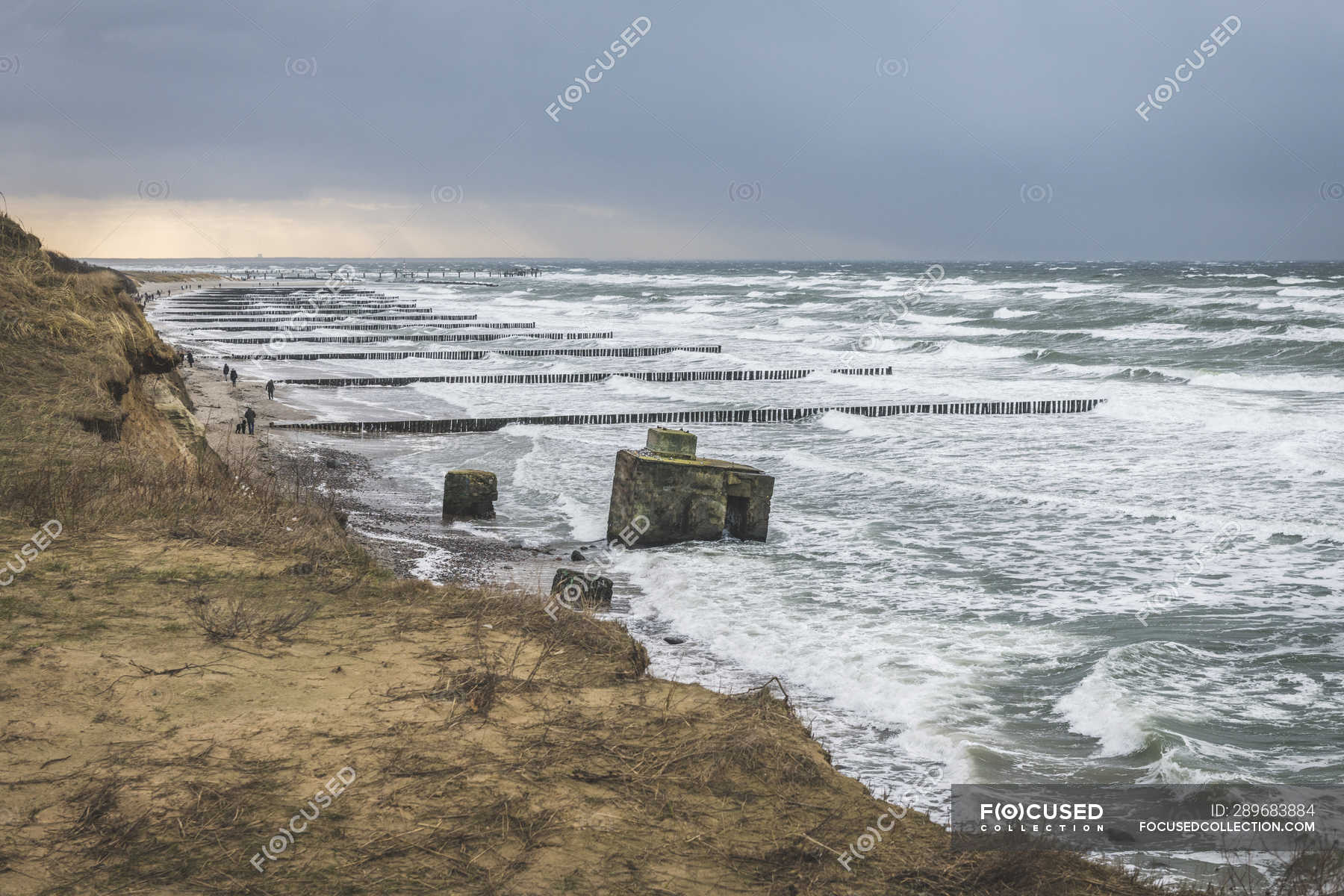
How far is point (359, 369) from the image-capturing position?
1591 inches

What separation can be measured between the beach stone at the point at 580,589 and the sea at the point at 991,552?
1.85ft

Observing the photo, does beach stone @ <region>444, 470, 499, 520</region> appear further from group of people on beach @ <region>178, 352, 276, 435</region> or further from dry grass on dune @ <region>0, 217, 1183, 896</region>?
dry grass on dune @ <region>0, 217, 1183, 896</region>

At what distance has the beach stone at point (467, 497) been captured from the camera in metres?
15.8

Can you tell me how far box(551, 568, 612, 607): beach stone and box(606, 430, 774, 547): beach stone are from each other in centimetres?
346

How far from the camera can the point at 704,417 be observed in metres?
28.6

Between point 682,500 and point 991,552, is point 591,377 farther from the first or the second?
point 991,552

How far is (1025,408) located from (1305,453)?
9036 mm

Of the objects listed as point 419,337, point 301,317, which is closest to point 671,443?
point 419,337

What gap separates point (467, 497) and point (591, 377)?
899 inches

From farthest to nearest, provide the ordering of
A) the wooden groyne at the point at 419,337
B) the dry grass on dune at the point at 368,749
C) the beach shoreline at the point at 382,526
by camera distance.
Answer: the wooden groyne at the point at 419,337
the beach shoreline at the point at 382,526
the dry grass on dune at the point at 368,749

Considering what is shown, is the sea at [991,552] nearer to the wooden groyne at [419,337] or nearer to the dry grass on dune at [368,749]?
the dry grass on dune at [368,749]

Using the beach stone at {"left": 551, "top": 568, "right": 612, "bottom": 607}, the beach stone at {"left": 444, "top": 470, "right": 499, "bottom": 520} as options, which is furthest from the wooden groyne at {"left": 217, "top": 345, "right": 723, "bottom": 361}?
the beach stone at {"left": 551, "top": 568, "right": 612, "bottom": 607}

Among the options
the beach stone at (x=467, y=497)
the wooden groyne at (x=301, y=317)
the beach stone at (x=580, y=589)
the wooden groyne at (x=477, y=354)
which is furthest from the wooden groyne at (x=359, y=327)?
the beach stone at (x=580, y=589)

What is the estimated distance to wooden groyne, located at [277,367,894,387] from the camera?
3622cm
